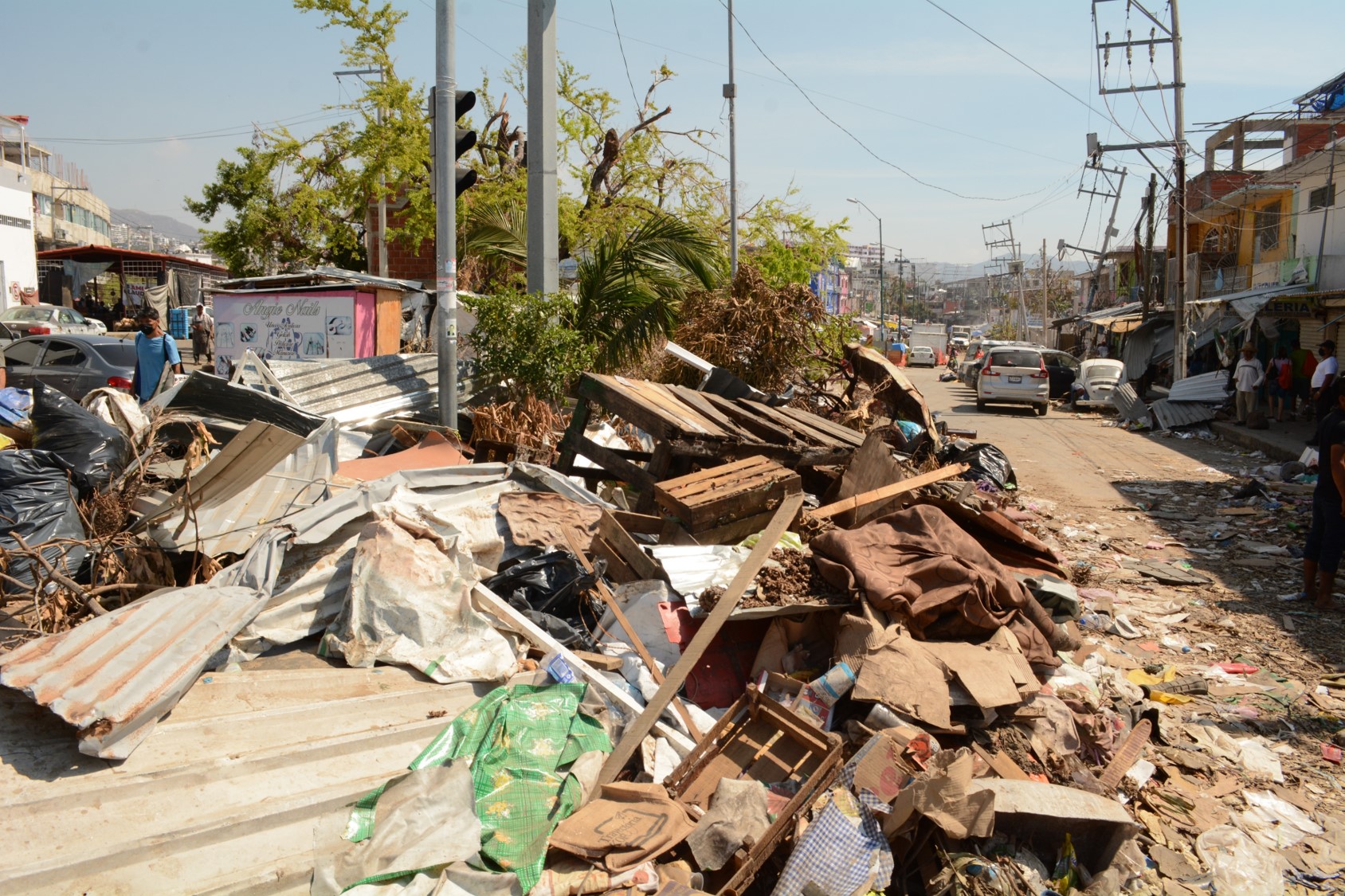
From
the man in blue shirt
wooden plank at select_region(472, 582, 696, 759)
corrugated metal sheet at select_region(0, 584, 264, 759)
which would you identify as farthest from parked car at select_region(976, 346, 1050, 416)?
corrugated metal sheet at select_region(0, 584, 264, 759)

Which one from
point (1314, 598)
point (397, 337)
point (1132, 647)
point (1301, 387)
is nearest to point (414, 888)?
point (1132, 647)

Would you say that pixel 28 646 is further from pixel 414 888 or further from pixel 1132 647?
pixel 1132 647

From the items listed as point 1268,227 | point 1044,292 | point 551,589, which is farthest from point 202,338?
point 1044,292

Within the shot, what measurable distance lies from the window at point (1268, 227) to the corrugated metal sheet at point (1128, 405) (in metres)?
9.36

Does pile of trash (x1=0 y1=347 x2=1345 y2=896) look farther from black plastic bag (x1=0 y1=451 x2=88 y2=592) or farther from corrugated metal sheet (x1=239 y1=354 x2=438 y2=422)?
corrugated metal sheet (x1=239 y1=354 x2=438 y2=422)

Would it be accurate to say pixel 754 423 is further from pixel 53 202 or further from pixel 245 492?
pixel 53 202

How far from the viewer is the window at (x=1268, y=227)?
27.6m

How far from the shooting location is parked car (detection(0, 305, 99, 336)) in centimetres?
2378

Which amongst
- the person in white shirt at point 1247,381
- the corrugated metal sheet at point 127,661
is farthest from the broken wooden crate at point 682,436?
the person in white shirt at point 1247,381

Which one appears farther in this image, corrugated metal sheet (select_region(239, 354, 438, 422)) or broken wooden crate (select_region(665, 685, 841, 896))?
corrugated metal sheet (select_region(239, 354, 438, 422))

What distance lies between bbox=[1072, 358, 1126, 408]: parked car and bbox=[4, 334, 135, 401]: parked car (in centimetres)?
2181

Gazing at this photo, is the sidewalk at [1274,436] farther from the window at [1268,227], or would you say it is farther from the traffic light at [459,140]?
the traffic light at [459,140]

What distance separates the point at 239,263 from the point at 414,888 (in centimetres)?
2103

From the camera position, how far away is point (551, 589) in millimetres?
5648
